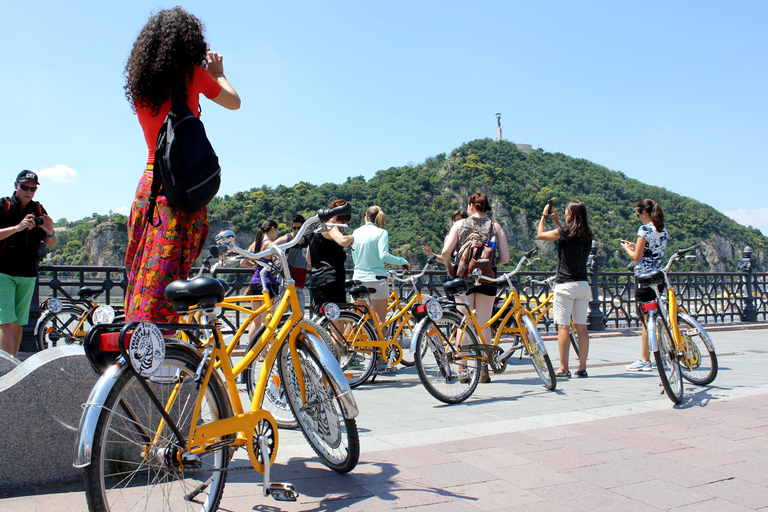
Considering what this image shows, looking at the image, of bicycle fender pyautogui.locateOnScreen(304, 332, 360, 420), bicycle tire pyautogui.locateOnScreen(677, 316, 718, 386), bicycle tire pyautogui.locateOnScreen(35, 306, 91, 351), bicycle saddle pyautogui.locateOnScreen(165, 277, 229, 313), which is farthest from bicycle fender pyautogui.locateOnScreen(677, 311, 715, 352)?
bicycle tire pyautogui.locateOnScreen(35, 306, 91, 351)

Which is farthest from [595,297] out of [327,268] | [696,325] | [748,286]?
[327,268]

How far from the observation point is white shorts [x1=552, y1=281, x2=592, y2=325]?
6.42 meters

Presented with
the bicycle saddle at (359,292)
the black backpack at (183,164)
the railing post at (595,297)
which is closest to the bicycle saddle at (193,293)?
the black backpack at (183,164)

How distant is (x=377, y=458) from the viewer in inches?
132

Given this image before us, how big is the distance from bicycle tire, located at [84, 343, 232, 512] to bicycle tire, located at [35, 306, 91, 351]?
5.70m

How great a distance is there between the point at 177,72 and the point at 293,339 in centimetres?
133

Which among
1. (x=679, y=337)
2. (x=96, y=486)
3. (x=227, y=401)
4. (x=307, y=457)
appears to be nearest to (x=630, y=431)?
(x=679, y=337)

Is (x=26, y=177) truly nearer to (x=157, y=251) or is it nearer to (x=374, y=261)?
(x=374, y=261)

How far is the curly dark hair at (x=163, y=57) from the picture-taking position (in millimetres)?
2674

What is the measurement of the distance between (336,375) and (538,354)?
3182 millimetres

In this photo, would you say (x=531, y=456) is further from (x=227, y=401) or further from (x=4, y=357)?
(x=4, y=357)

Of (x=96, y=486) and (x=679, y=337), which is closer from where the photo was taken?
(x=96, y=486)

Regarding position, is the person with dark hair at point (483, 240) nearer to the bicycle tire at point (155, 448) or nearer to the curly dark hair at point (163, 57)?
the curly dark hair at point (163, 57)

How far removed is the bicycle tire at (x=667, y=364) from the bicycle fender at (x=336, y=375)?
300cm
